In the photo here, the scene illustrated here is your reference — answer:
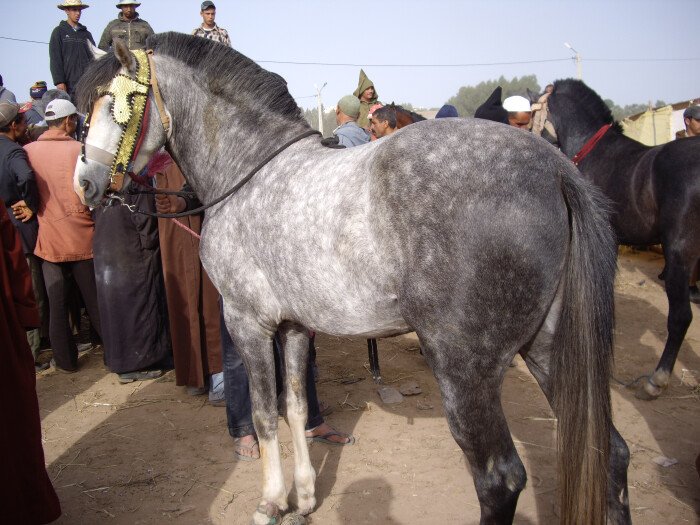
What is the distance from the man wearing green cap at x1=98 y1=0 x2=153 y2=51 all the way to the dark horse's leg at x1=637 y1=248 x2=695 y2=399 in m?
7.22

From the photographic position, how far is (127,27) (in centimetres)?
776

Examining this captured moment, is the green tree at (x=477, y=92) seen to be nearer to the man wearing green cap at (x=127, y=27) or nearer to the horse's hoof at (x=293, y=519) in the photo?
the man wearing green cap at (x=127, y=27)

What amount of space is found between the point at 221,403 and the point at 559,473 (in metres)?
3.24

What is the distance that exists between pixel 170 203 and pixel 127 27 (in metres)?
5.24

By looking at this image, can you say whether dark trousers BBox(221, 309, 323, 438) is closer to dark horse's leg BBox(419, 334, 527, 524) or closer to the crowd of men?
the crowd of men

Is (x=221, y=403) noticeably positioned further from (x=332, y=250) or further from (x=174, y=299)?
(x=332, y=250)

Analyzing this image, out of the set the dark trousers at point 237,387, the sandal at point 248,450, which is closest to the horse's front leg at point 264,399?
the dark trousers at point 237,387

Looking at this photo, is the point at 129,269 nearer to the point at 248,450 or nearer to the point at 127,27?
the point at 248,450

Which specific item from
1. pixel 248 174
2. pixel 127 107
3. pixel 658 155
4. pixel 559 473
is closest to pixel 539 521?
pixel 559 473

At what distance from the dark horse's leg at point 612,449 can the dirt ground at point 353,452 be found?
0.50 metres

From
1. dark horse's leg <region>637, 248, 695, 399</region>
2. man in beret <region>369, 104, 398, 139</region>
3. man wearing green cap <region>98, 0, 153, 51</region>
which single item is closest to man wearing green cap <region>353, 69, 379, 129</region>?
man in beret <region>369, 104, 398, 139</region>

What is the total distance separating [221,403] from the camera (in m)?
4.78

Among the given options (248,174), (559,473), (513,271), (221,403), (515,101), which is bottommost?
(221,403)

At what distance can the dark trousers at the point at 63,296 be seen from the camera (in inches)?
222
